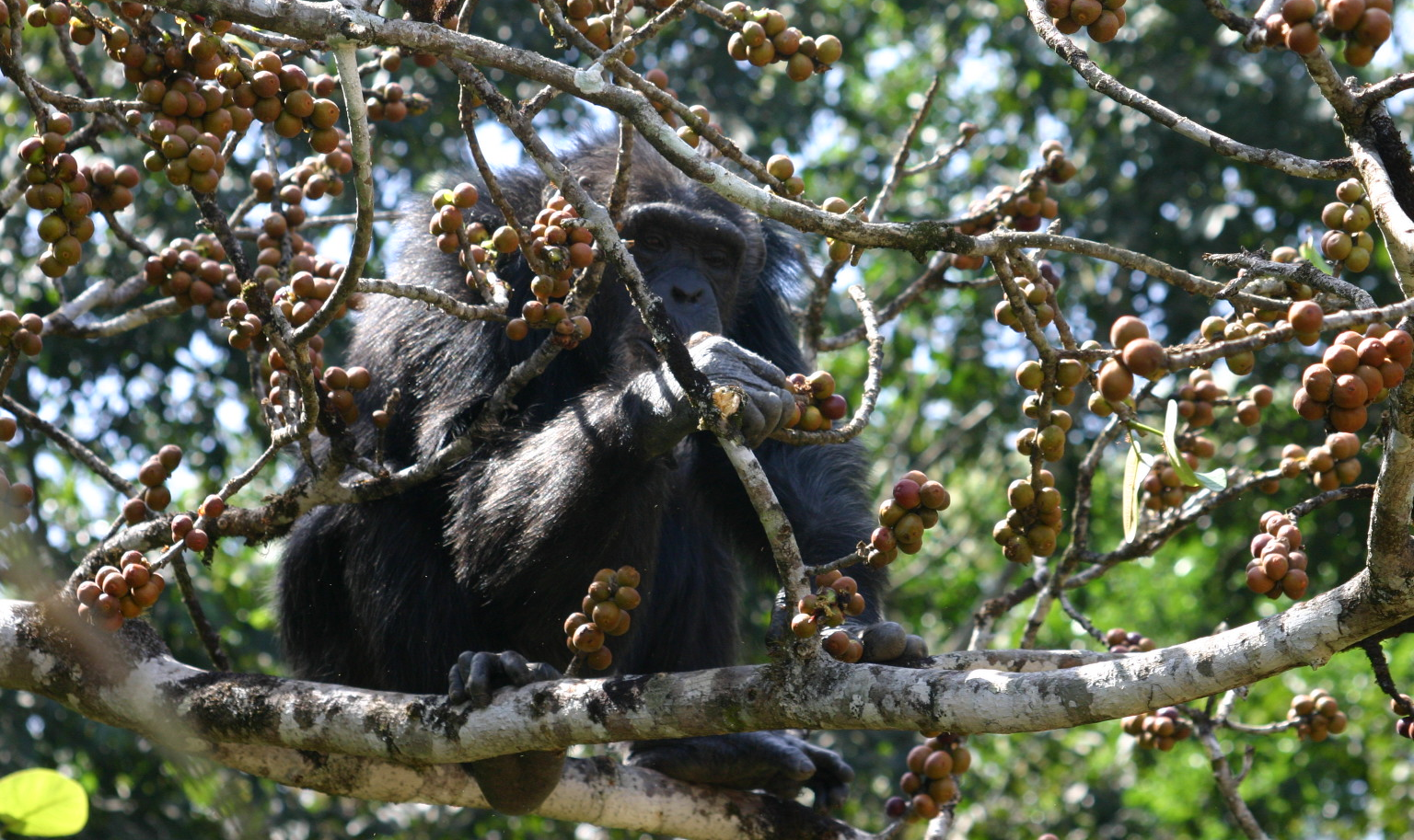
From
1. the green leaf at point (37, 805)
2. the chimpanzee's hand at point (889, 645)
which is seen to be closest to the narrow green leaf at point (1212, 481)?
the chimpanzee's hand at point (889, 645)

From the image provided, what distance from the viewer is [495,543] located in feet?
11.2

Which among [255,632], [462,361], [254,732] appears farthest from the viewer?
[255,632]

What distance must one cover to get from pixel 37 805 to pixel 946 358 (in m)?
7.56

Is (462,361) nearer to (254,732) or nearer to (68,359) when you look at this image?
(254,732)

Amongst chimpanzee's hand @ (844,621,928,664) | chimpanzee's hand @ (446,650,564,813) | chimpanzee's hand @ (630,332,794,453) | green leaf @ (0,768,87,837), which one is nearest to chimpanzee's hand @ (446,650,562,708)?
chimpanzee's hand @ (446,650,564,813)

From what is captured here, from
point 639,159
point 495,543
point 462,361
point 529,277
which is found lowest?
point 495,543

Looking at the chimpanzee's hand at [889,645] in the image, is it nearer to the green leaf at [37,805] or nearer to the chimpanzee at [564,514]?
the chimpanzee at [564,514]

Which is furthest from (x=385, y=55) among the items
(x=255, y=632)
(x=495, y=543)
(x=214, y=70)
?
(x=255, y=632)

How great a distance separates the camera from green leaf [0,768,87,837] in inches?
52.2

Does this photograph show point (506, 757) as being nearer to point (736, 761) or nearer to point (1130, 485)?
point (736, 761)

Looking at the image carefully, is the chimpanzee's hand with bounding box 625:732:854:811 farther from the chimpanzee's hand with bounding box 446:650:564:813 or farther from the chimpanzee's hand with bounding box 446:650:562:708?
the chimpanzee's hand with bounding box 446:650:562:708

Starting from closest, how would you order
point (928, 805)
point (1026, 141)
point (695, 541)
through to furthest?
point (928, 805) → point (695, 541) → point (1026, 141)

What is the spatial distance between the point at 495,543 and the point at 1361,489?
2.08 metres

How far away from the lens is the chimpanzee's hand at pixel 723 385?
2.53 metres
